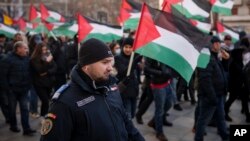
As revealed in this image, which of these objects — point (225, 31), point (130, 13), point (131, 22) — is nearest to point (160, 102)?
point (131, 22)

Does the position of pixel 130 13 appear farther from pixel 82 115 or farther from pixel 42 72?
pixel 82 115

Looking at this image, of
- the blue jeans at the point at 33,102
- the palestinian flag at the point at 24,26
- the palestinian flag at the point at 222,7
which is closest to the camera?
the blue jeans at the point at 33,102

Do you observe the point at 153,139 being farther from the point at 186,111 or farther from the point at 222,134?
the point at 186,111

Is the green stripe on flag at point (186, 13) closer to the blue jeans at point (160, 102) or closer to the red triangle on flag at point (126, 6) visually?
the blue jeans at point (160, 102)

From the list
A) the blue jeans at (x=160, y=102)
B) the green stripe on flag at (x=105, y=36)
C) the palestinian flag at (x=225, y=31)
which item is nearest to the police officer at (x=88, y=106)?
the blue jeans at (x=160, y=102)

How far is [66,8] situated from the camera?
1816 inches

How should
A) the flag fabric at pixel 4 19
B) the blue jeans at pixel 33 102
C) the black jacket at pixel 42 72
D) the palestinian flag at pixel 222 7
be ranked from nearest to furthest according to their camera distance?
the black jacket at pixel 42 72, the blue jeans at pixel 33 102, the palestinian flag at pixel 222 7, the flag fabric at pixel 4 19

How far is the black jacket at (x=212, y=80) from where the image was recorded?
542 centimetres

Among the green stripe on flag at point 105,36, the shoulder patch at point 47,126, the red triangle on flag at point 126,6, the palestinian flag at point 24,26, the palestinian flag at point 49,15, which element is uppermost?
the red triangle on flag at point 126,6

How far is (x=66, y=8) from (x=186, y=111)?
39765 millimetres

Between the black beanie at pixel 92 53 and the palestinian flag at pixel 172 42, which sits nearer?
the black beanie at pixel 92 53

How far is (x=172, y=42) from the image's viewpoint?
4520mm

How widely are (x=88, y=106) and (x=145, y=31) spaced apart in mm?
2392

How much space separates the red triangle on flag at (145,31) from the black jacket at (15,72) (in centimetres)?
270
